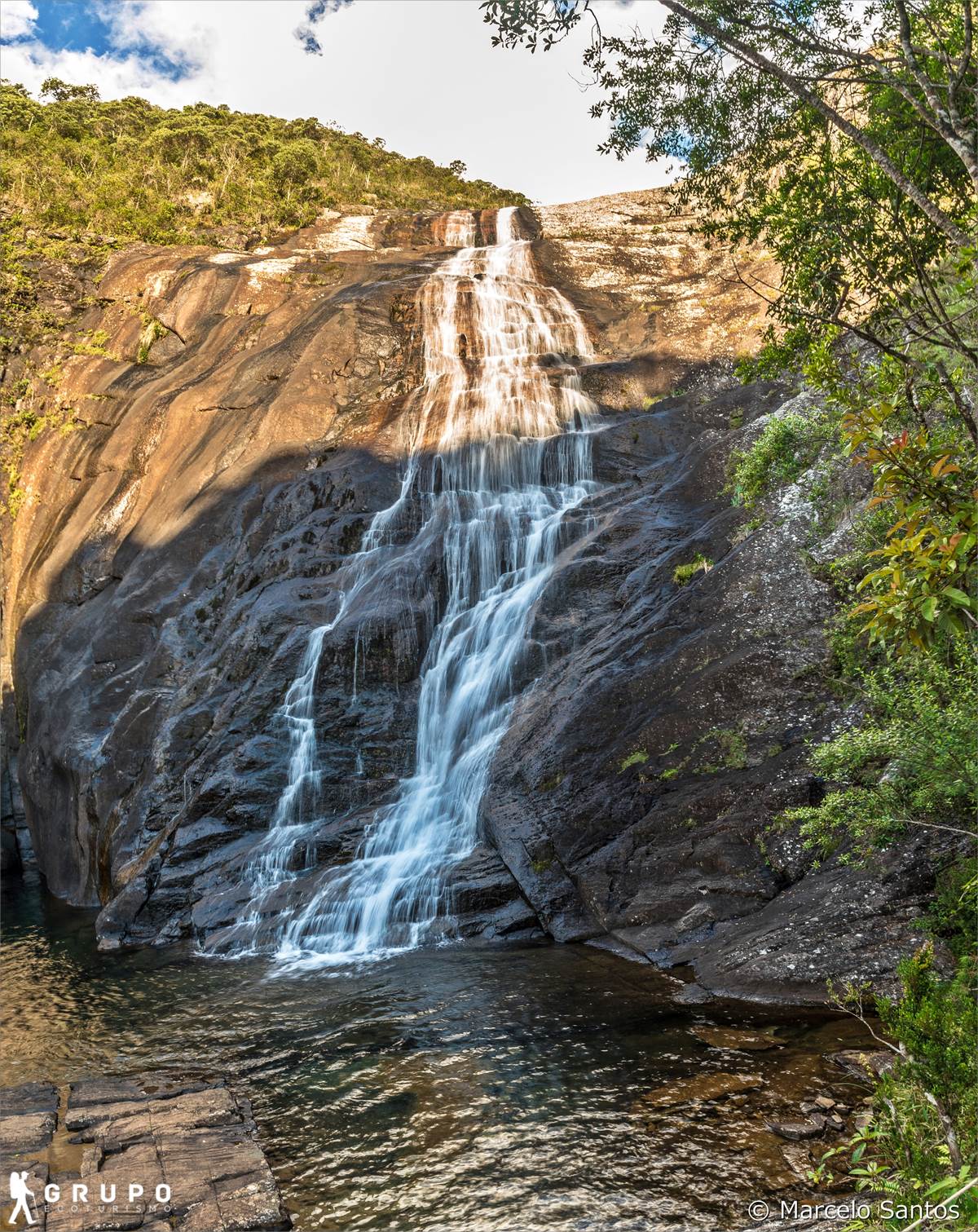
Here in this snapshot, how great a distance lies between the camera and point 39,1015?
12320mm

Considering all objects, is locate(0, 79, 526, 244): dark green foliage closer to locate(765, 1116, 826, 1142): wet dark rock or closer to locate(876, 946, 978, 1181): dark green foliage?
locate(765, 1116, 826, 1142): wet dark rock

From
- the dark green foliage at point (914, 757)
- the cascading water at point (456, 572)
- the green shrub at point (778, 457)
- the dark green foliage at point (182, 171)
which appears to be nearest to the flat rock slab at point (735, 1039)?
the dark green foliage at point (914, 757)

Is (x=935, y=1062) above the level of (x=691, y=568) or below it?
below

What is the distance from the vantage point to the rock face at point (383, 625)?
11.7m

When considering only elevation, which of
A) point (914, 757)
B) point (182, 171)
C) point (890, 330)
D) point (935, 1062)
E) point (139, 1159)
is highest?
point (182, 171)

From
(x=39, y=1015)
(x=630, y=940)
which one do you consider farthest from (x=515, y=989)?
(x=39, y=1015)

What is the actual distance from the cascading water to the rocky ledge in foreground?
4814 mm

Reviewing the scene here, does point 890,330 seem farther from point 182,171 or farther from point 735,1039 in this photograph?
point 182,171

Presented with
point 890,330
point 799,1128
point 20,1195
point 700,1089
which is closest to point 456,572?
point 890,330

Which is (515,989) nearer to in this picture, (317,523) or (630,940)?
(630,940)

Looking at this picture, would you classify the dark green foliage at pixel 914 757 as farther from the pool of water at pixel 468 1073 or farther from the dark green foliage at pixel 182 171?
the dark green foliage at pixel 182 171

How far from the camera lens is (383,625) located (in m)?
18.9

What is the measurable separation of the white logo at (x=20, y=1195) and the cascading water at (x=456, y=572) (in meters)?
6.40

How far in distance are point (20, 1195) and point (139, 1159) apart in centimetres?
85
